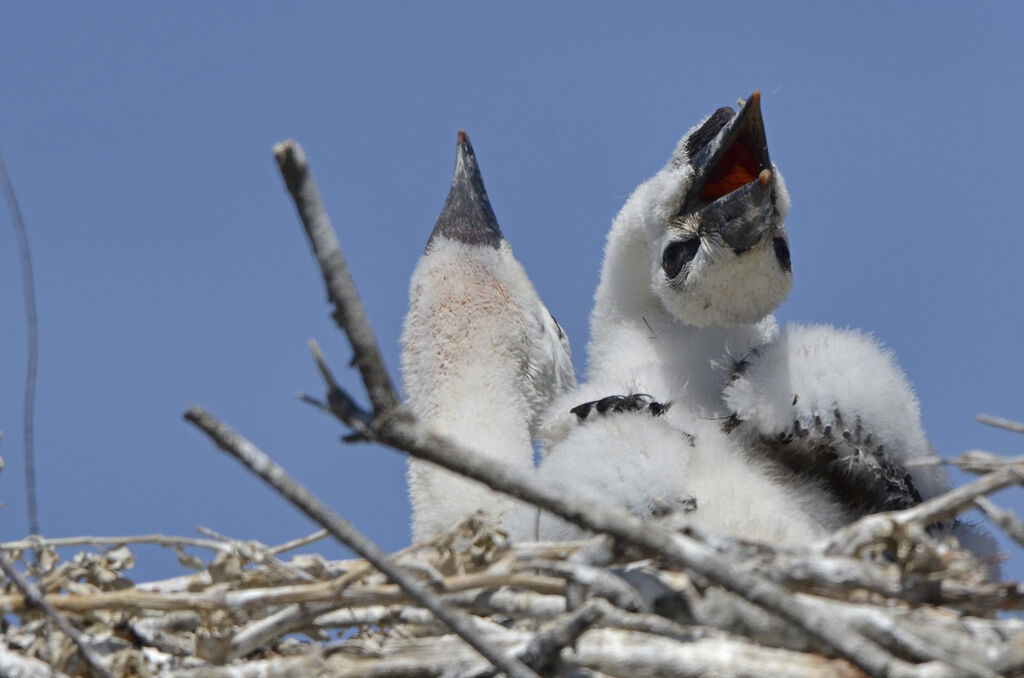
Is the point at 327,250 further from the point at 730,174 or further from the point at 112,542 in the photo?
the point at 730,174

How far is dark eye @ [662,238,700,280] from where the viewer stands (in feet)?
10.2

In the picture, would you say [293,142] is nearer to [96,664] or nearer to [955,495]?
[96,664]

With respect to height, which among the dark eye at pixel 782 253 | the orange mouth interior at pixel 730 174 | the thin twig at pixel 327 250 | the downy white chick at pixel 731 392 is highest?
the orange mouth interior at pixel 730 174

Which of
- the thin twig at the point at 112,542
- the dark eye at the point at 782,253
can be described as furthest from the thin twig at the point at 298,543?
the dark eye at the point at 782,253

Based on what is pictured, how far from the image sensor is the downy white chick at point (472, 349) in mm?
3158

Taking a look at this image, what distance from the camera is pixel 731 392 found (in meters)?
2.90

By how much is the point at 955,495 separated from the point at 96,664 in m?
1.26

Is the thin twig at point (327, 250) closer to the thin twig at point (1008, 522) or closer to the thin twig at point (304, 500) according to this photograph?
the thin twig at point (304, 500)

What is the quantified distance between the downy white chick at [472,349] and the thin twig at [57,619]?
117 centimetres

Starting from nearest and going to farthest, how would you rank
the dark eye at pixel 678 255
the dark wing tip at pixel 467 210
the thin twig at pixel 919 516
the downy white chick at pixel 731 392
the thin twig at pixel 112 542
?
the thin twig at pixel 919 516 < the thin twig at pixel 112 542 < the downy white chick at pixel 731 392 < the dark eye at pixel 678 255 < the dark wing tip at pixel 467 210

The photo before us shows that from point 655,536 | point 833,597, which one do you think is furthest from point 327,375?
point 833,597

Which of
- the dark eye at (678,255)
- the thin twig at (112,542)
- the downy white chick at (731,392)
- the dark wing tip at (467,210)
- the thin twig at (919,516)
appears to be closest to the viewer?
the thin twig at (919,516)

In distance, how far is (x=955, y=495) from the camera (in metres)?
1.85

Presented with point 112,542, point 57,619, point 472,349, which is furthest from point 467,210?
point 57,619
